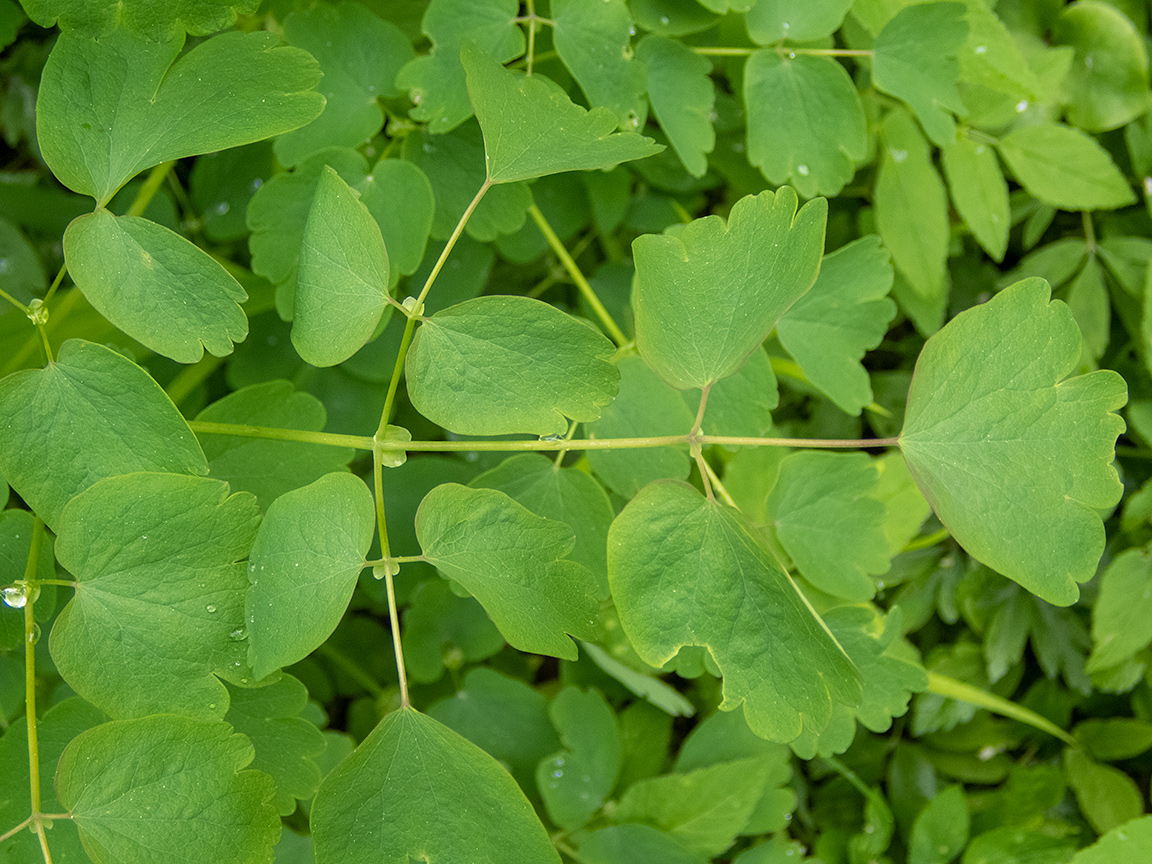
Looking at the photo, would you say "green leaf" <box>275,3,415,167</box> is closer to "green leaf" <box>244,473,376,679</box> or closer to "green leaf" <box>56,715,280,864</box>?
"green leaf" <box>244,473,376,679</box>

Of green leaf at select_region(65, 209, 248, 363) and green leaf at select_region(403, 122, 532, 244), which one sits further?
green leaf at select_region(403, 122, 532, 244)

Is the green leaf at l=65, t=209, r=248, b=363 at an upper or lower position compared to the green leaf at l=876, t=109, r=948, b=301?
upper

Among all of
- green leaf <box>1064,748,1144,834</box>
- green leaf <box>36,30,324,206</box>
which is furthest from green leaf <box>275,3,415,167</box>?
green leaf <box>1064,748,1144,834</box>

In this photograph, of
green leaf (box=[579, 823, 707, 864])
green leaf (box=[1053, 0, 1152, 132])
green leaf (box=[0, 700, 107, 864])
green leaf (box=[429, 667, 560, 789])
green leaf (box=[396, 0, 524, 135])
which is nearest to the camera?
green leaf (box=[0, 700, 107, 864])

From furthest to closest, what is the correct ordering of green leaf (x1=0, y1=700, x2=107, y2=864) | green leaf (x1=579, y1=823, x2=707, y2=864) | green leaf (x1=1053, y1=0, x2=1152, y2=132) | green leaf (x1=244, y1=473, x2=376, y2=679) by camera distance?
green leaf (x1=1053, y1=0, x2=1152, y2=132) < green leaf (x1=579, y1=823, x2=707, y2=864) < green leaf (x1=0, y1=700, x2=107, y2=864) < green leaf (x1=244, y1=473, x2=376, y2=679)

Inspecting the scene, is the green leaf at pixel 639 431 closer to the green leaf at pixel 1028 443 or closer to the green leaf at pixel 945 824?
the green leaf at pixel 1028 443

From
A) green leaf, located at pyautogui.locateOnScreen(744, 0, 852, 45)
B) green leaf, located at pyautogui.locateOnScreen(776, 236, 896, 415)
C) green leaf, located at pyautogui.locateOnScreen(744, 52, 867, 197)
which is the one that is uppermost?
green leaf, located at pyautogui.locateOnScreen(744, 0, 852, 45)
